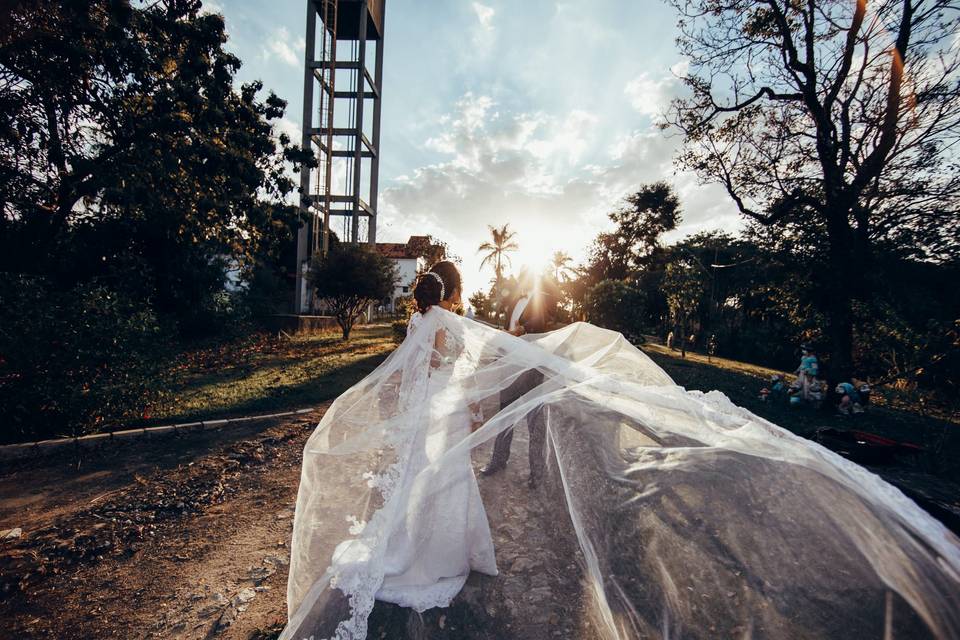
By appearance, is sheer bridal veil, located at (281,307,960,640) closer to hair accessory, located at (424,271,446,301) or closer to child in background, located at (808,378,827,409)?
hair accessory, located at (424,271,446,301)

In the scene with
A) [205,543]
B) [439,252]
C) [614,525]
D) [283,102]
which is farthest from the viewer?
[439,252]

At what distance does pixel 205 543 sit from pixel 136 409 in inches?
139

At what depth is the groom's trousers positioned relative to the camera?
8.14ft

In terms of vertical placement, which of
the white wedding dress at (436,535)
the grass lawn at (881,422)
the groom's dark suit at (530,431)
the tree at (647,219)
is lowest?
the grass lawn at (881,422)

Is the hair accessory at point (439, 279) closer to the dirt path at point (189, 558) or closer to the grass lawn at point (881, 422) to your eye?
the dirt path at point (189, 558)

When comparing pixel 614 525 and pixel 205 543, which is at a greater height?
pixel 614 525

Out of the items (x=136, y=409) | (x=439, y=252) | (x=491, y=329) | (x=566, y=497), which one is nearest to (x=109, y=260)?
(x=136, y=409)

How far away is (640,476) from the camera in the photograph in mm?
2016

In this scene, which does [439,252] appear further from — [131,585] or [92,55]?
[131,585]

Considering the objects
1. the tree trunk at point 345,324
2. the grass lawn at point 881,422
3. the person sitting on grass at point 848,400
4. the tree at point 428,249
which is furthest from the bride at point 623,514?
the tree at point 428,249

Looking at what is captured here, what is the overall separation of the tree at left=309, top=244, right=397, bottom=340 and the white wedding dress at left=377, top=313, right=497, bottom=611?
16334 mm

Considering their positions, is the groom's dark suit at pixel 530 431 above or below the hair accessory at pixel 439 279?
below

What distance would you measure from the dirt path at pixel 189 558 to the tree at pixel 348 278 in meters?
13.9

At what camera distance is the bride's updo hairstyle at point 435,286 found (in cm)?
345
